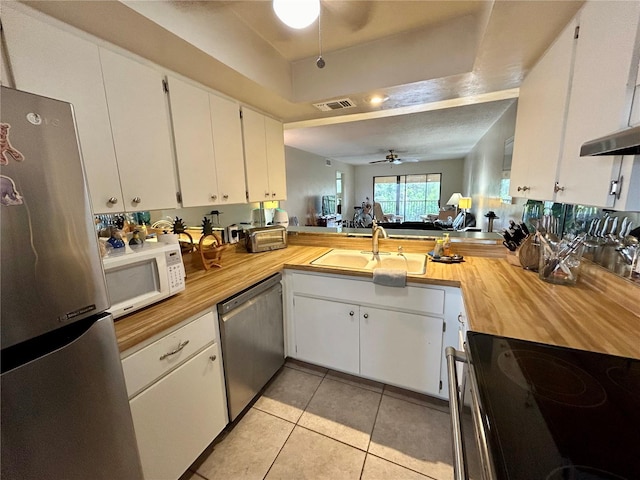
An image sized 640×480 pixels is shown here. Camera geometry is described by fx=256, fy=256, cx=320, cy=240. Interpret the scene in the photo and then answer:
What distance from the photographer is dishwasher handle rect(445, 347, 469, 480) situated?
2.09ft

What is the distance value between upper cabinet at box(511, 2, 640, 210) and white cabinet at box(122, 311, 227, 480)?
1.72 metres

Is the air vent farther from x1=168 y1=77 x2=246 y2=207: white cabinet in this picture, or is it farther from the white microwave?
the white microwave

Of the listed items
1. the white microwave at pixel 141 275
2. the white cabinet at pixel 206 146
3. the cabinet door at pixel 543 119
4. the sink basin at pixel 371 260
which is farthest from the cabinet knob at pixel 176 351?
the cabinet door at pixel 543 119

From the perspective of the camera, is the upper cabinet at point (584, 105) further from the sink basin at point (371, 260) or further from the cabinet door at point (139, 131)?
the cabinet door at point (139, 131)

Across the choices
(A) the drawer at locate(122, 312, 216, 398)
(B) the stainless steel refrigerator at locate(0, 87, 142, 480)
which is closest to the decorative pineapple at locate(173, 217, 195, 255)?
(A) the drawer at locate(122, 312, 216, 398)

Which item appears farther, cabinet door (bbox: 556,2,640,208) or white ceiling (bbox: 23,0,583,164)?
white ceiling (bbox: 23,0,583,164)

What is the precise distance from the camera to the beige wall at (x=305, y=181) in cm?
564

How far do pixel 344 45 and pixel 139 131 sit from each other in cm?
143

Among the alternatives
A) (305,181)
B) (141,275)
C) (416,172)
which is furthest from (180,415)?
(416,172)

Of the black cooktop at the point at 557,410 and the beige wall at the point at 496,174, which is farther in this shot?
the beige wall at the point at 496,174

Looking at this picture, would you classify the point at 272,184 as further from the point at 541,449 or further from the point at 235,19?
the point at 541,449

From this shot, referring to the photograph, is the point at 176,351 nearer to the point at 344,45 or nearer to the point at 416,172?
the point at 344,45

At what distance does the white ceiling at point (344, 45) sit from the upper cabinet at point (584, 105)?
0.49ft

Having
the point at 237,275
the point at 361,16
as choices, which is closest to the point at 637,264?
the point at 361,16
